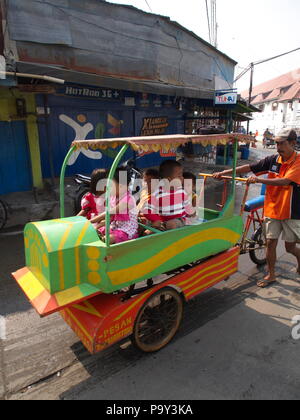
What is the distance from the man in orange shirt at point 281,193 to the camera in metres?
3.61

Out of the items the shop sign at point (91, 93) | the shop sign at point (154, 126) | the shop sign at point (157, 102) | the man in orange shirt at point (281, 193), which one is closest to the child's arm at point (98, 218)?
the man in orange shirt at point (281, 193)

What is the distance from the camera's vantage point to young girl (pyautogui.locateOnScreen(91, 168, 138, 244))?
109 inches

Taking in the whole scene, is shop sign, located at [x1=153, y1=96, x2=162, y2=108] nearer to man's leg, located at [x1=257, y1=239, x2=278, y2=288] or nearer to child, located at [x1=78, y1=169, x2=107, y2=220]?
man's leg, located at [x1=257, y1=239, x2=278, y2=288]

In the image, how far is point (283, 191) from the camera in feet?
12.5

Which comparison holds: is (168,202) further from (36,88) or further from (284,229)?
(36,88)

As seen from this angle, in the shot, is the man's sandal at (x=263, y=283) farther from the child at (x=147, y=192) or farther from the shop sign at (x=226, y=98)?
the shop sign at (x=226, y=98)

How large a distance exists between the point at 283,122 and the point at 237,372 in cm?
4680

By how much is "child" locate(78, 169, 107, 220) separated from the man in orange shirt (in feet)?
5.20

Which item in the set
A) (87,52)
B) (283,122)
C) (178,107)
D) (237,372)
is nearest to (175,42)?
(178,107)

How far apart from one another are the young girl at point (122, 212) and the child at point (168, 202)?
29 cm

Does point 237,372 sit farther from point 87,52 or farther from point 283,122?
point 283,122

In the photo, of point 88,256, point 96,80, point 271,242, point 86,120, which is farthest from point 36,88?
point 271,242

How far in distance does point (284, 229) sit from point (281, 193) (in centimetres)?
51

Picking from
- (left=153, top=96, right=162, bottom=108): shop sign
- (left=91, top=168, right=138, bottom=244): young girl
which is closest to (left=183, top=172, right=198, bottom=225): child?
(left=91, top=168, right=138, bottom=244): young girl
